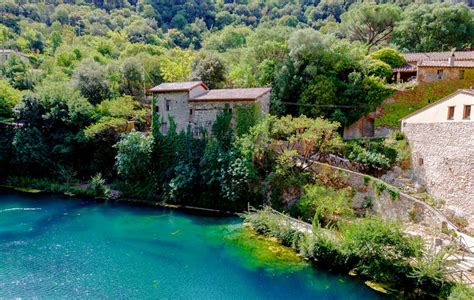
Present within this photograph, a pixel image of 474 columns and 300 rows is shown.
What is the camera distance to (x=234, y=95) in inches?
1099

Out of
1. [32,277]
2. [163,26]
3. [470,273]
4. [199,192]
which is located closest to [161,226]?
[199,192]

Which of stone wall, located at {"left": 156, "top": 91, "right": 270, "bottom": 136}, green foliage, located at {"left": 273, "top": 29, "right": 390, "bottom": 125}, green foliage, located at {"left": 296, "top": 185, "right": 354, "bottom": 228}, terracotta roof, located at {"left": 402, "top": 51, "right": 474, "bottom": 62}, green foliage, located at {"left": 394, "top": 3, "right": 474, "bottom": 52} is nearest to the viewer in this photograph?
green foliage, located at {"left": 296, "top": 185, "right": 354, "bottom": 228}

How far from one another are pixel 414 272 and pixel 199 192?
52.8ft

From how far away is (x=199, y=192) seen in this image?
27.5m

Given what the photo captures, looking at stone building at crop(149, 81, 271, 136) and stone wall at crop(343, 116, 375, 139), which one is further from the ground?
stone building at crop(149, 81, 271, 136)

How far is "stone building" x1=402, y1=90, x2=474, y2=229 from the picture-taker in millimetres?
19312

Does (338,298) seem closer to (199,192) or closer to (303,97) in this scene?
(199,192)


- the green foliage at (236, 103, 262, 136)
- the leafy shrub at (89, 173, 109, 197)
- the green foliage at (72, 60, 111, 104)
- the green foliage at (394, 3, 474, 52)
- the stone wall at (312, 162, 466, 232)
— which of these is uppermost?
the green foliage at (394, 3, 474, 52)

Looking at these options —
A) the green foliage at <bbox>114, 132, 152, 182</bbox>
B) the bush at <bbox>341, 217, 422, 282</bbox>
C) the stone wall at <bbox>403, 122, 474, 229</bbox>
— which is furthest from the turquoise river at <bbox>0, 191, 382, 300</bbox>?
the stone wall at <bbox>403, 122, 474, 229</bbox>

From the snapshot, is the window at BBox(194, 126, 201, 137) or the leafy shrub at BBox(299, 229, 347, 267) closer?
the leafy shrub at BBox(299, 229, 347, 267)

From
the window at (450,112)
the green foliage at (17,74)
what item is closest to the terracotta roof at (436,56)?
the window at (450,112)

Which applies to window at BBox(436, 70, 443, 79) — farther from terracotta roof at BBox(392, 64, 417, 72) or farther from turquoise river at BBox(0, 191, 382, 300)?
turquoise river at BBox(0, 191, 382, 300)

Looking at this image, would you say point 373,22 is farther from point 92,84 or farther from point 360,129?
point 92,84

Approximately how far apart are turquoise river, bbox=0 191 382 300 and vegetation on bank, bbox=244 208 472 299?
2.49 ft
